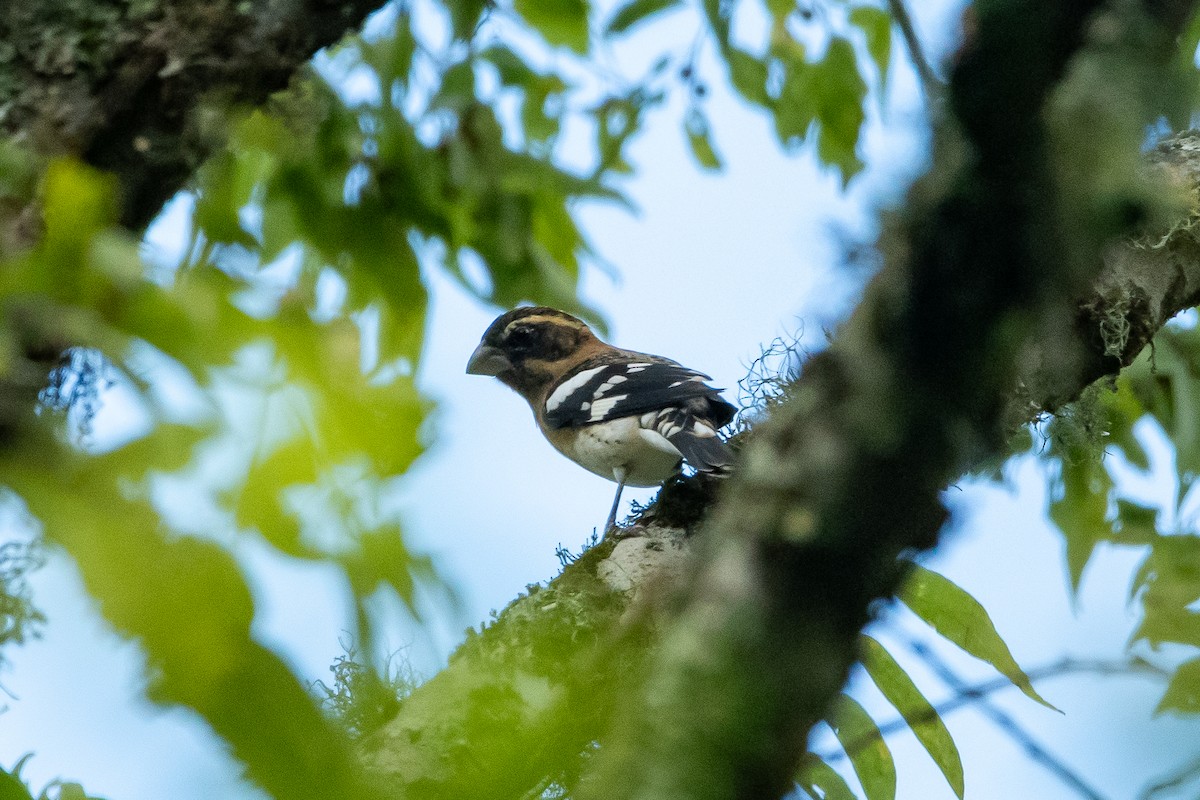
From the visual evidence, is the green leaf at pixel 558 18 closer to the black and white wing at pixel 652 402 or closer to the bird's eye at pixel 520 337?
the black and white wing at pixel 652 402

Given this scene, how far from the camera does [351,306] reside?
3232 mm

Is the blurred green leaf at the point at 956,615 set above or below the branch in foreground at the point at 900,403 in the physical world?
above

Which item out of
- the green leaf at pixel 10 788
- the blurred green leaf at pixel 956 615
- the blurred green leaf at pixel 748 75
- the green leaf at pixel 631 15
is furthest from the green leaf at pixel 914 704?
the blurred green leaf at pixel 748 75

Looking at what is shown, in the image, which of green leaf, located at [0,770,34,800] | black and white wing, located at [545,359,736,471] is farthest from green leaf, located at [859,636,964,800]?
green leaf, located at [0,770,34,800]

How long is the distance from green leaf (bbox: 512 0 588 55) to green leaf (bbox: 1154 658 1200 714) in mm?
2745

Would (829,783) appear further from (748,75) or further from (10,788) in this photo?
(748,75)

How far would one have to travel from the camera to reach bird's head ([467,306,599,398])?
5.95 metres

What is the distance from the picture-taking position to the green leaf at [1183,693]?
1.31 m

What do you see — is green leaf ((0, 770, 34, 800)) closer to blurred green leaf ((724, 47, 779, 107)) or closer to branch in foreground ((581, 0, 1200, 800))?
branch in foreground ((581, 0, 1200, 800))

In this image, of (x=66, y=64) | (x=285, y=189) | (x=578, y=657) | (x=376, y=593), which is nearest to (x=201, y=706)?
(x=376, y=593)

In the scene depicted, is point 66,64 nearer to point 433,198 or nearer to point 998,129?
point 433,198

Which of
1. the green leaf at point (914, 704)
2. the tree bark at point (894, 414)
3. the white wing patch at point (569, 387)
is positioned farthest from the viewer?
the white wing patch at point (569, 387)

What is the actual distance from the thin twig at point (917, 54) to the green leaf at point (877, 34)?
220 cm

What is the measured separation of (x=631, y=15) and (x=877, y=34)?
100 cm
